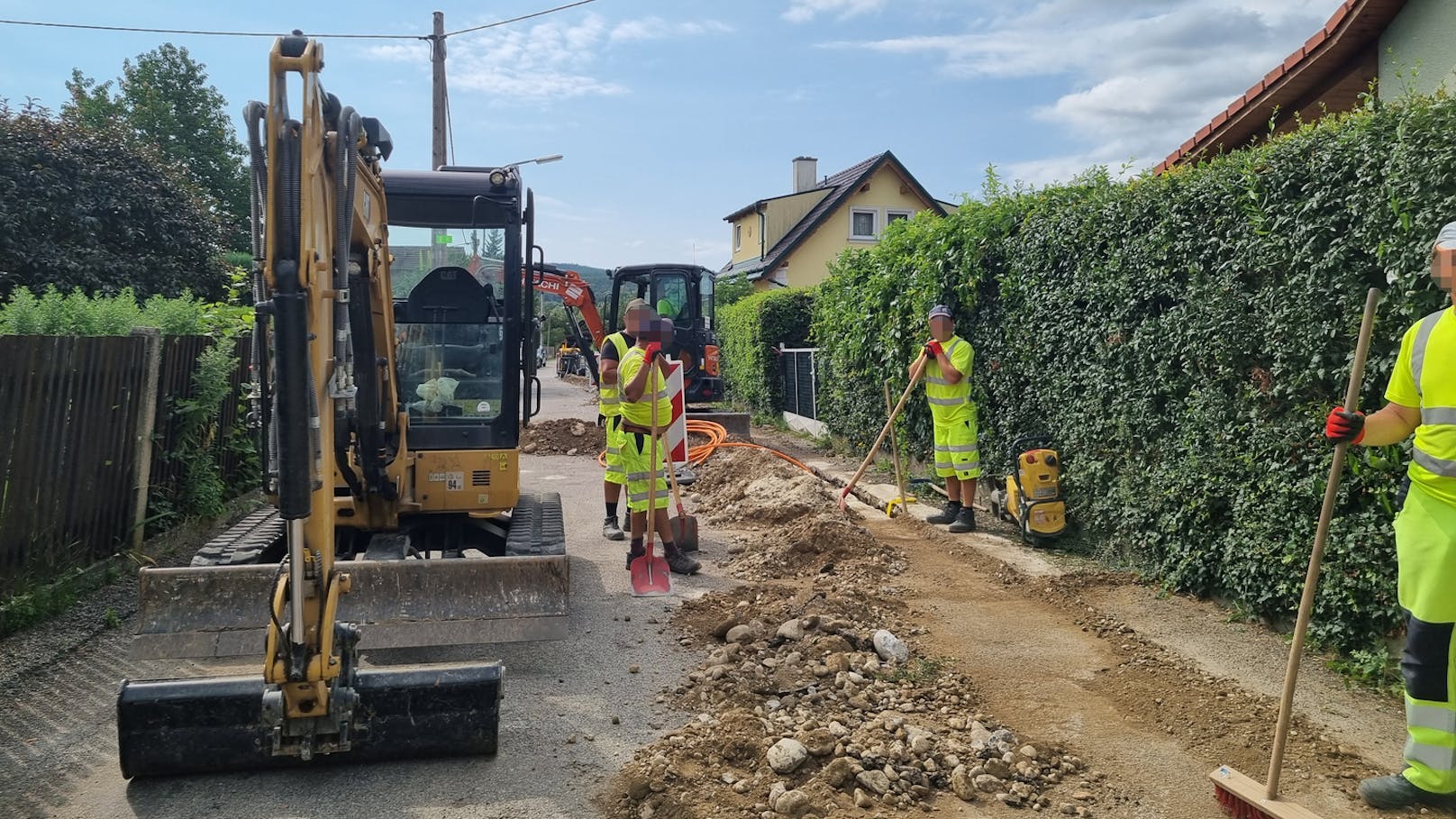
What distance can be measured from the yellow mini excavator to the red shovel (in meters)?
0.67

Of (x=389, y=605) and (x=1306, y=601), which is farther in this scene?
(x=389, y=605)

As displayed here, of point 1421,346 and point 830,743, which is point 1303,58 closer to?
point 1421,346

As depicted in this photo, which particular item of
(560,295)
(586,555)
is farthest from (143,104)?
(586,555)

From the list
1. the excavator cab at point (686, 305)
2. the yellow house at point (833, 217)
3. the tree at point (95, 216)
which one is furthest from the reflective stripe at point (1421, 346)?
the yellow house at point (833, 217)

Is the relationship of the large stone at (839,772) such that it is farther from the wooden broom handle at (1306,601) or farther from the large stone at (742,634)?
the large stone at (742,634)

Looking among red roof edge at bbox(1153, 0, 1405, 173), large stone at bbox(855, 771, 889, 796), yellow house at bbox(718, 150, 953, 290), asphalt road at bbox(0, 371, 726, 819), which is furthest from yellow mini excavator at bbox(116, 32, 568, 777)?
yellow house at bbox(718, 150, 953, 290)

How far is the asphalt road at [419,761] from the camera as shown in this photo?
3.62 m

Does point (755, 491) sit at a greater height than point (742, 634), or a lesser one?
greater

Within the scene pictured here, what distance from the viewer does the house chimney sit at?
41125 mm

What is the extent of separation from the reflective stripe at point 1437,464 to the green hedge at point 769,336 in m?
14.9

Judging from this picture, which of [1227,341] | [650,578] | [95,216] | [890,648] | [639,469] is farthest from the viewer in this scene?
[95,216]

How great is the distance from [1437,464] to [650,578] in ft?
15.2

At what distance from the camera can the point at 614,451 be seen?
25.3ft

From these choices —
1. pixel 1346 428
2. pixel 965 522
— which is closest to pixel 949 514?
pixel 965 522
